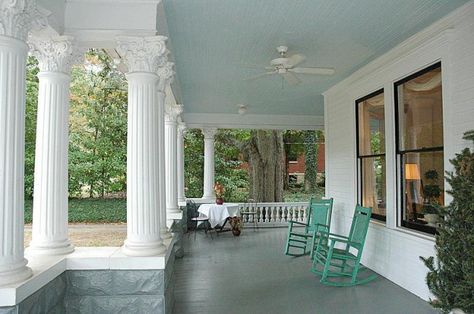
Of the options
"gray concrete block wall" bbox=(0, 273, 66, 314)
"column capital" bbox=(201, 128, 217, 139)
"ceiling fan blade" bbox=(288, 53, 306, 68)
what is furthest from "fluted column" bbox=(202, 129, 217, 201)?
"gray concrete block wall" bbox=(0, 273, 66, 314)

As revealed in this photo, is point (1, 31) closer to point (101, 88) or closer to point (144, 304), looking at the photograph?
point (144, 304)

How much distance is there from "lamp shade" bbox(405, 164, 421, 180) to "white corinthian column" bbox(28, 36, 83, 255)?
12.6 ft

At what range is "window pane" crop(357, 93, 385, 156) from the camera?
17.0ft

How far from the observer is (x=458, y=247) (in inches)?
114

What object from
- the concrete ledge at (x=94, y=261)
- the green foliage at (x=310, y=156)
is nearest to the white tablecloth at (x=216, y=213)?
the concrete ledge at (x=94, y=261)

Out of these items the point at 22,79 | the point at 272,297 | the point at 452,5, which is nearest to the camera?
the point at 22,79

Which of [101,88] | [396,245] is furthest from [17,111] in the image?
[101,88]

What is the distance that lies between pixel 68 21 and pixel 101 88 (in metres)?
9.42

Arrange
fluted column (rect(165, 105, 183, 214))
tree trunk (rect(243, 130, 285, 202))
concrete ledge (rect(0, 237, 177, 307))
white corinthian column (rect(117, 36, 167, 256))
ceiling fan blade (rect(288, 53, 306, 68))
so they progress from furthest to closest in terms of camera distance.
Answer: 1. tree trunk (rect(243, 130, 285, 202))
2. fluted column (rect(165, 105, 183, 214))
3. ceiling fan blade (rect(288, 53, 306, 68))
4. white corinthian column (rect(117, 36, 167, 256))
5. concrete ledge (rect(0, 237, 177, 307))

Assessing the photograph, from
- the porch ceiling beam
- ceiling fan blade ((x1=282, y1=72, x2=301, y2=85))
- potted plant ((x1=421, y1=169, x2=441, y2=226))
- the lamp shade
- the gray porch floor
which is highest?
the porch ceiling beam

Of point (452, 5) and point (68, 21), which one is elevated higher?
point (452, 5)

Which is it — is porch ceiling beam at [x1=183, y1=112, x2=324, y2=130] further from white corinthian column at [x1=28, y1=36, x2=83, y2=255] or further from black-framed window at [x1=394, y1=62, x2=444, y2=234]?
white corinthian column at [x1=28, y1=36, x2=83, y2=255]

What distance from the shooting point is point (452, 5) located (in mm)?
3375

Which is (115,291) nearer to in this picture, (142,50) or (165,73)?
(142,50)
